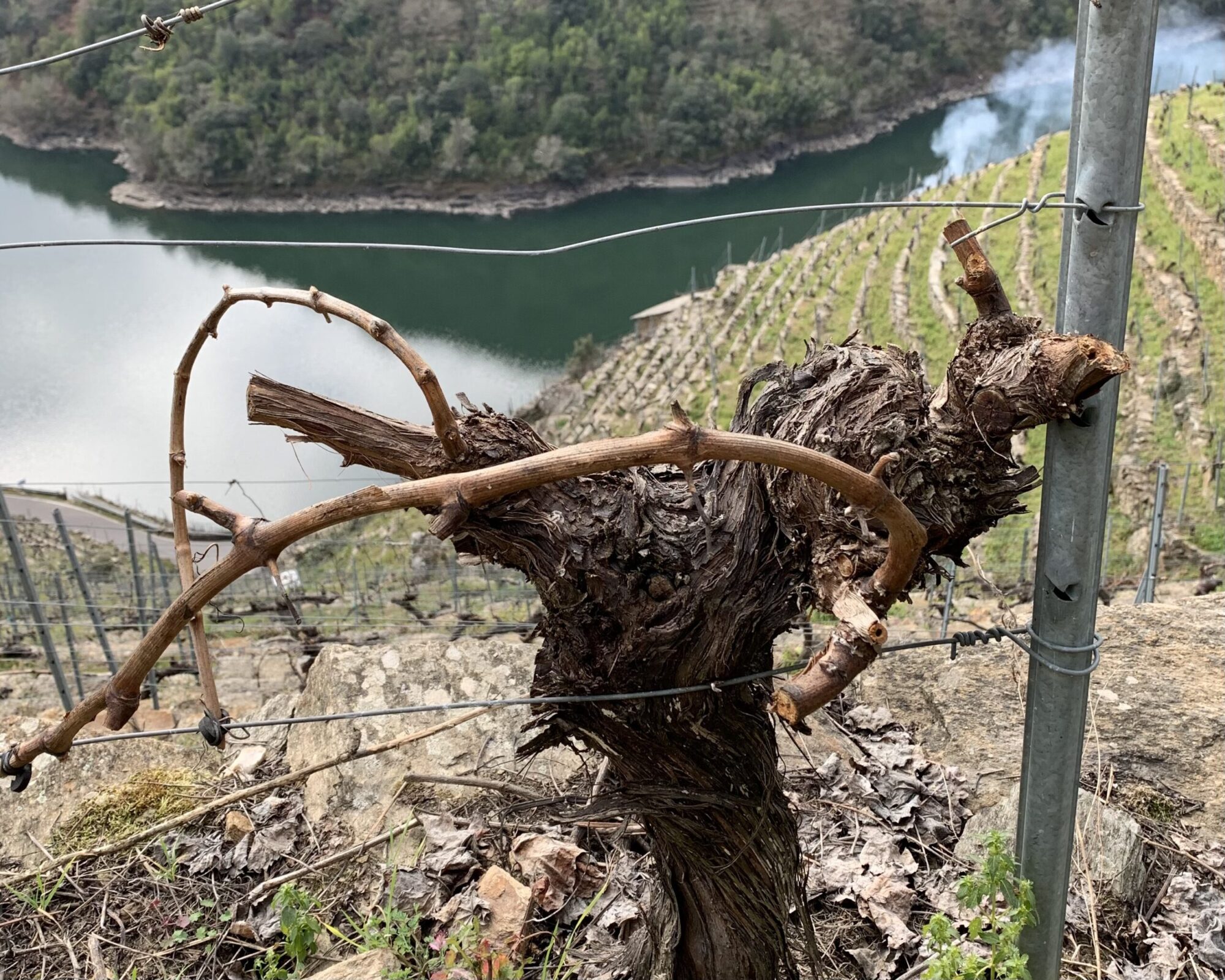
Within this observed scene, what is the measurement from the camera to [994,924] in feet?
6.73

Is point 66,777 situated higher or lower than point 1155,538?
higher

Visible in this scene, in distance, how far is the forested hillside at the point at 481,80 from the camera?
33.1 m

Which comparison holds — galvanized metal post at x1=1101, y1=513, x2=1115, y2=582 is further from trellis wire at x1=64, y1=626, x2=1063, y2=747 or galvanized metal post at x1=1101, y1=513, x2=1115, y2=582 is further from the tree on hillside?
the tree on hillside

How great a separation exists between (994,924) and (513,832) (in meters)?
1.25

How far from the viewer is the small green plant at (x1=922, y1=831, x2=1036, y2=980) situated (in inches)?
76.7

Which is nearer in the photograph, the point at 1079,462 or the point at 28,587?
the point at 1079,462

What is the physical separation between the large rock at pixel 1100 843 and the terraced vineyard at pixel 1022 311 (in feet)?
16.8

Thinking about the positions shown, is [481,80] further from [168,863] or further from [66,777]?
[168,863]

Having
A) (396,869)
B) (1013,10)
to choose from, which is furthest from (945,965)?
(1013,10)

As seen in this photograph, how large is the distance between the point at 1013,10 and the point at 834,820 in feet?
136

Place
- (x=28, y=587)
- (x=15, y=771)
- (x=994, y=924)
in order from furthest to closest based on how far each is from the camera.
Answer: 1. (x=28, y=587)
2. (x=994, y=924)
3. (x=15, y=771)

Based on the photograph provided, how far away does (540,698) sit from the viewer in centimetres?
174

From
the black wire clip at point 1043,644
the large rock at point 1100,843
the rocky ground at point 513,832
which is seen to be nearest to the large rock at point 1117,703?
the rocky ground at point 513,832

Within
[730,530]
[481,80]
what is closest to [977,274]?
[730,530]
